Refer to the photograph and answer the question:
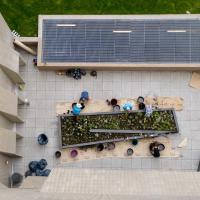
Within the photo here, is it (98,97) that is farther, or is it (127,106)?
(98,97)

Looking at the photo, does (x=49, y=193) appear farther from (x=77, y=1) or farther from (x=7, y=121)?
(x=77, y=1)

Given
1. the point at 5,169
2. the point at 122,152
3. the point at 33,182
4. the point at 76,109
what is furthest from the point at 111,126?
the point at 5,169

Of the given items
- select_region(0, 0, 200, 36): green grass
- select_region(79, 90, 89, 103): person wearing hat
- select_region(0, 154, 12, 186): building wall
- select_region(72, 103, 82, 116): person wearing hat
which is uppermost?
select_region(0, 0, 200, 36): green grass

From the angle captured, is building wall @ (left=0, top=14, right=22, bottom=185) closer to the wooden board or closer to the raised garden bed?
the raised garden bed

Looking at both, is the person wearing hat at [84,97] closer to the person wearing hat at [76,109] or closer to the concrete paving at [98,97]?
the concrete paving at [98,97]

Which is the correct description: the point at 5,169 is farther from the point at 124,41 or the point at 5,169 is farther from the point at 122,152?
the point at 124,41

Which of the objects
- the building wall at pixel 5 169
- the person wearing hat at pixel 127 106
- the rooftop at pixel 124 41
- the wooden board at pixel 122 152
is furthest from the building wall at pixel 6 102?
the person wearing hat at pixel 127 106

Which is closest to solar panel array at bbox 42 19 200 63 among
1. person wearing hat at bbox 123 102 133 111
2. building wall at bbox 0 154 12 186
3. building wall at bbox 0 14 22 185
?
building wall at bbox 0 14 22 185
